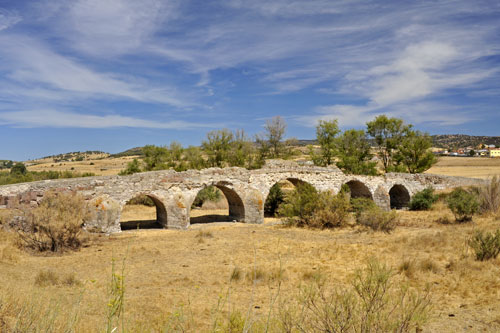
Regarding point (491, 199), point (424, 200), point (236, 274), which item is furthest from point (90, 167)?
point (236, 274)

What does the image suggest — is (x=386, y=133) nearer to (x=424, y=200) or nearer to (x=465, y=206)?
(x=424, y=200)

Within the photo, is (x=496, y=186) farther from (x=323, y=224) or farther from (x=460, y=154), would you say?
(x=460, y=154)

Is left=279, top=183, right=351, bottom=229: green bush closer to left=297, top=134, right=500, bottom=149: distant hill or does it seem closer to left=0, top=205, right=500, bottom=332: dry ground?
left=0, top=205, right=500, bottom=332: dry ground

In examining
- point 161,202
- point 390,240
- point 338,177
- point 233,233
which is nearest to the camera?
point 390,240

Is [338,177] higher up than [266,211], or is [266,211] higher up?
[338,177]

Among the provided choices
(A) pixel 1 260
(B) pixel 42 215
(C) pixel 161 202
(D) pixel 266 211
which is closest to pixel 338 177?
(D) pixel 266 211

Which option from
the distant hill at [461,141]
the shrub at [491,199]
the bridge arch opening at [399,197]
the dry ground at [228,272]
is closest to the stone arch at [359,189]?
the bridge arch opening at [399,197]

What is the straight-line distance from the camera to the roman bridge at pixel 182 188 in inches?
494

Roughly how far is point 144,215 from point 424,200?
16.5 meters

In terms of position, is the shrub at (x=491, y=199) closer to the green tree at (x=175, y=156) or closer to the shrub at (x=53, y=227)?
the shrub at (x=53, y=227)

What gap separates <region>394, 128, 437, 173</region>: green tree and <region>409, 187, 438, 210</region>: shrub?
11995 mm

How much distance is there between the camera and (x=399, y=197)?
78.9 ft

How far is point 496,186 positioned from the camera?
15.6m

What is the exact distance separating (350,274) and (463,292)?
2098mm
